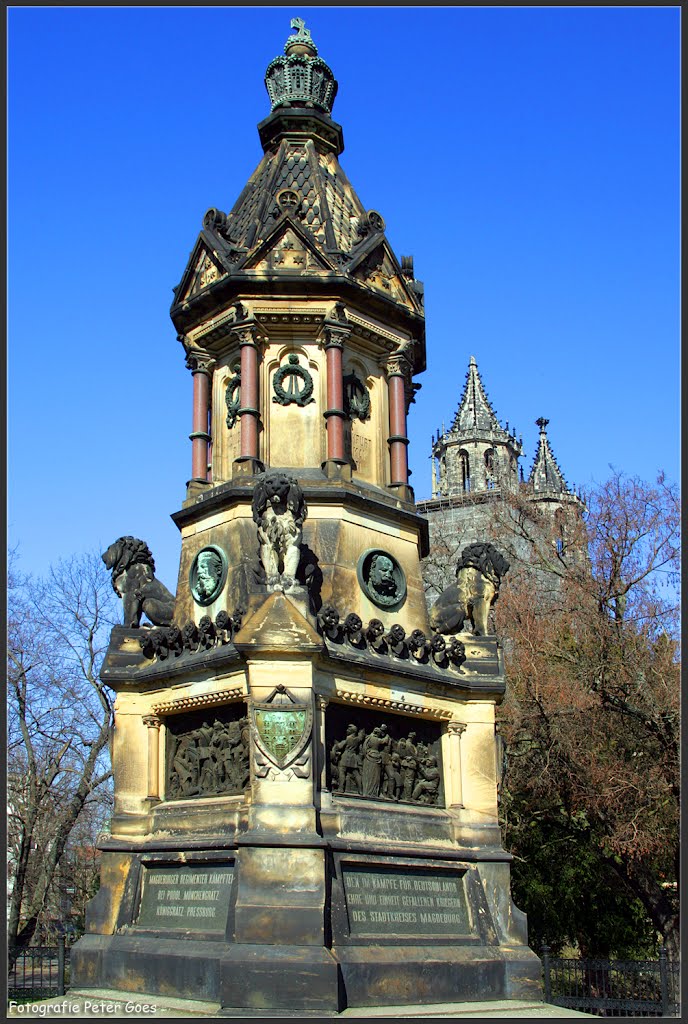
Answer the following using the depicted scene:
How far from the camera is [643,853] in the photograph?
70.8 feet

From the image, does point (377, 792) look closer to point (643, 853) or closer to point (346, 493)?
point (346, 493)

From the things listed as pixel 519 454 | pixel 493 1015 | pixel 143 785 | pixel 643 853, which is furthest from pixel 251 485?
pixel 519 454

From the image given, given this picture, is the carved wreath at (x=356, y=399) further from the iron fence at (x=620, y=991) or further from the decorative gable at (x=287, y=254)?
the iron fence at (x=620, y=991)

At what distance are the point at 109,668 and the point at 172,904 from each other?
282 centimetres

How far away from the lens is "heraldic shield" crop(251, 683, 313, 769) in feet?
35.4

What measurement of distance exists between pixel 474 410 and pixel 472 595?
85.6 meters

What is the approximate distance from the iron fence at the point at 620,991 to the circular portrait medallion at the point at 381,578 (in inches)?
325

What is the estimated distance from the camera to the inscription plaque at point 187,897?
1092 cm

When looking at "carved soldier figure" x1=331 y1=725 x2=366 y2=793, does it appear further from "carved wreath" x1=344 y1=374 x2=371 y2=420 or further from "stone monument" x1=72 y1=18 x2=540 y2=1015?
"carved wreath" x1=344 y1=374 x2=371 y2=420

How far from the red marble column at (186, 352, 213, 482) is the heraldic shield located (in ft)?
13.4

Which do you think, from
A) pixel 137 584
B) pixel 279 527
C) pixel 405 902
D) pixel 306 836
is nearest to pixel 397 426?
pixel 279 527

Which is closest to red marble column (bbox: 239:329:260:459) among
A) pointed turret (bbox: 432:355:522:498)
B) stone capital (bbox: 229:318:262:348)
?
stone capital (bbox: 229:318:262:348)

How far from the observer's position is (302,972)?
31.8 feet

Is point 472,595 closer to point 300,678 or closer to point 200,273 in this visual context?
point 300,678
